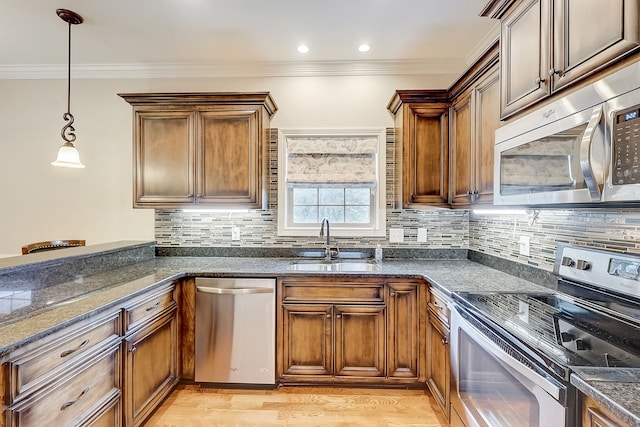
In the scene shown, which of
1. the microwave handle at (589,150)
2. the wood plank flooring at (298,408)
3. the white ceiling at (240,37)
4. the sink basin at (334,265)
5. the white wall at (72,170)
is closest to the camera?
the microwave handle at (589,150)

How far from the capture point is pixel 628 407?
29.0 inches

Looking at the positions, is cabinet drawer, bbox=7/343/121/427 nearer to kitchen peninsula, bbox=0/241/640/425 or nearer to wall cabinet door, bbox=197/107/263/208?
kitchen peninsula, bbox=0/241/640/425

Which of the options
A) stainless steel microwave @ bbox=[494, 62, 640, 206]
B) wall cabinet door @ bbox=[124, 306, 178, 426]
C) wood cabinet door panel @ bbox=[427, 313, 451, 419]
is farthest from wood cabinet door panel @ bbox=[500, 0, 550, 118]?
wall cabinet door @ bbox=[124, 306, 178, 426]

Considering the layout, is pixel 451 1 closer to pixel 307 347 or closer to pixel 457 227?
pixel 457 227

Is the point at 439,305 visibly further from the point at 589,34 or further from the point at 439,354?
the point at 589,34

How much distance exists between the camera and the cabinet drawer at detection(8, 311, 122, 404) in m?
1.14

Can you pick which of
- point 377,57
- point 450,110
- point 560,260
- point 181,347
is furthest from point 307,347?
point 377,57

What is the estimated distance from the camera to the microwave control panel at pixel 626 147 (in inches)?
37.1

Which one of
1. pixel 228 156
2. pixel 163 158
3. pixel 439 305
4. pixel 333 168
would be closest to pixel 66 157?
pixel 163 158

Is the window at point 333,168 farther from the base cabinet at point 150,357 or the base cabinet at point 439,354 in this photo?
the base cabinet at point 150,357

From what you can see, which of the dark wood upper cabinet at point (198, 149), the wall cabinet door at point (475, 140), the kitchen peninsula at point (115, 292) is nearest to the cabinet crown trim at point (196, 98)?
the dark wood upper cabinet at point (198, 149)

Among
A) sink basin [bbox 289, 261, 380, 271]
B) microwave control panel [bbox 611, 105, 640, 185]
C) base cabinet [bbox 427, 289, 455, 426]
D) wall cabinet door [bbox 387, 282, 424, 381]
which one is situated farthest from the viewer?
sink basin [bbox 289, 261, 380, 271]

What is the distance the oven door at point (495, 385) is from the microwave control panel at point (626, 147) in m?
0.66

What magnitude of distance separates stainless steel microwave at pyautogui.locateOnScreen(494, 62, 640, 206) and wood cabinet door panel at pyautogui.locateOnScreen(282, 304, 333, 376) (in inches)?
58.5
